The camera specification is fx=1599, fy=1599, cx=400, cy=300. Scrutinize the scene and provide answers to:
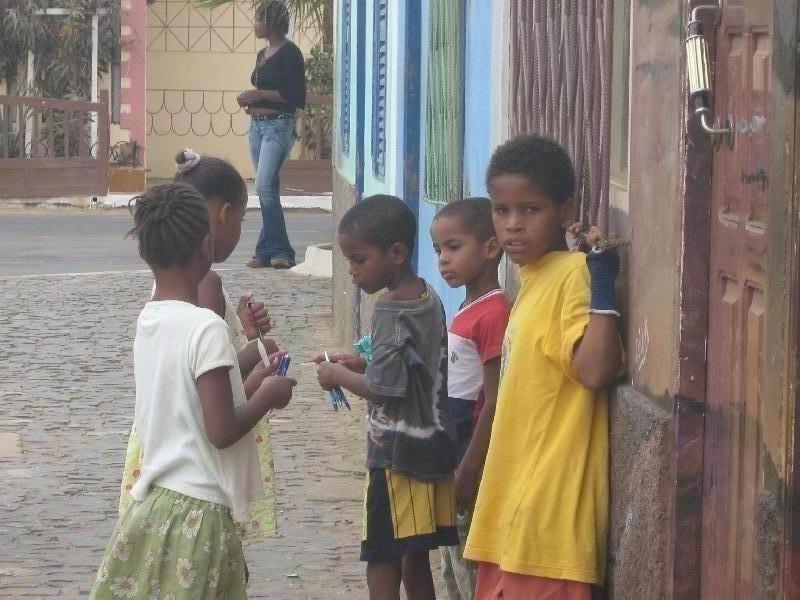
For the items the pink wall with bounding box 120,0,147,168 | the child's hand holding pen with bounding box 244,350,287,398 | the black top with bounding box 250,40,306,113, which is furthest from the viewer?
the pink wall with bounding box 120,0,147,168

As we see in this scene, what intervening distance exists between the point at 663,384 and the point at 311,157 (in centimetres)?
2354

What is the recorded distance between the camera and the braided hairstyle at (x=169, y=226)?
3568 millimetres

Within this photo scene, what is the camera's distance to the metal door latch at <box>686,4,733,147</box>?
287cm

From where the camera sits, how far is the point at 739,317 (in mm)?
2863

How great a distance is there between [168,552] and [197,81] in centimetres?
2599

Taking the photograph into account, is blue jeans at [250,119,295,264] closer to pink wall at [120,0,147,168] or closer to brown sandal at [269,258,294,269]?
brown sandal at [269,258,294,269]

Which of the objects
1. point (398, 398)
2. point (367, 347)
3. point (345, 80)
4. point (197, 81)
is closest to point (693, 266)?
point (398, 398)

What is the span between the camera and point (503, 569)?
3.55 metres

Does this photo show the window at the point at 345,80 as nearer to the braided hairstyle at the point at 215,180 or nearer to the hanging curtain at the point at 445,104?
the hanging curtain at the point at 445,104

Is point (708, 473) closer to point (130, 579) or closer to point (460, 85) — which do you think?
point (130, 579)

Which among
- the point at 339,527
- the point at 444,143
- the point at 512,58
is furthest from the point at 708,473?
the point at 444,143

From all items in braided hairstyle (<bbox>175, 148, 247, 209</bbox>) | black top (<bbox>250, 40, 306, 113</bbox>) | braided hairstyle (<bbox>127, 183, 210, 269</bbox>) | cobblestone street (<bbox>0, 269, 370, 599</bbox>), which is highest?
black top (<bbox>250, 40, 306, 113</bbox>)

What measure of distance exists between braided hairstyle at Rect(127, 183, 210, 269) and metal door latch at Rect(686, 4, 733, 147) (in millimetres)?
1214

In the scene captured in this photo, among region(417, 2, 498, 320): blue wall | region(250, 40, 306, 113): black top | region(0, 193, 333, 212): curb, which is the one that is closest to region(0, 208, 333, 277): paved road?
region(0, 193, 333, 212): curb
